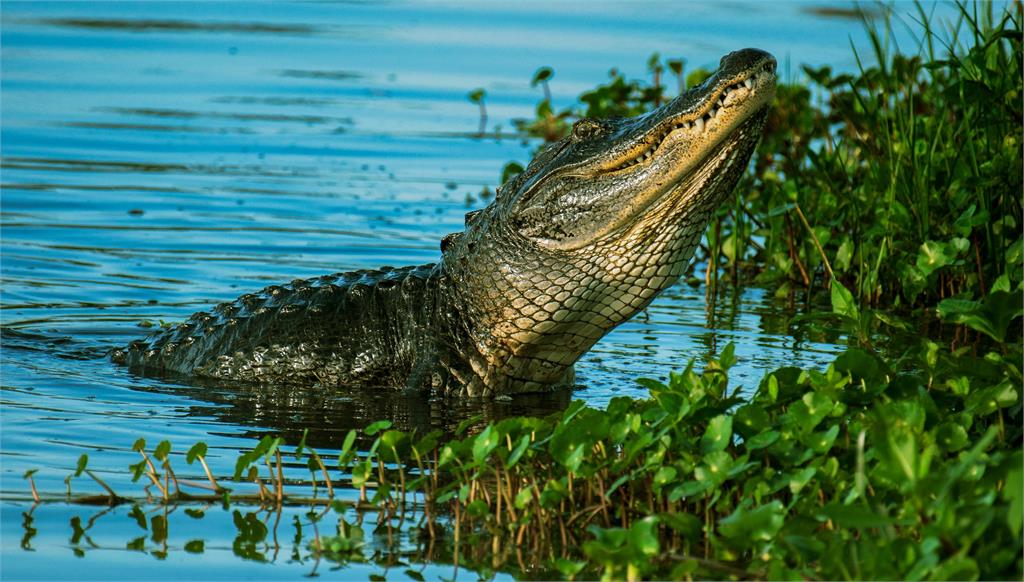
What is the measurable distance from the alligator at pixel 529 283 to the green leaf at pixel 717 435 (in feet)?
5.17

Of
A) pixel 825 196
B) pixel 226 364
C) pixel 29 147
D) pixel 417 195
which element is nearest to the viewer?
pixel 226 364

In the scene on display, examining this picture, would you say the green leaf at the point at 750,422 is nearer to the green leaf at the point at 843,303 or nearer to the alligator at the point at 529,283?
the green leaf at the point at 843,303

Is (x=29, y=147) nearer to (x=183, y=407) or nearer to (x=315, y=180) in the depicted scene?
(x=315, y=180)

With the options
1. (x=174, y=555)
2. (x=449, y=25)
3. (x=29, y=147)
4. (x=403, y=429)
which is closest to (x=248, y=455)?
(x=174, y=555)

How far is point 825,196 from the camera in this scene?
316 inches

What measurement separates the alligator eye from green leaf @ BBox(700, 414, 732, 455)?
1.98 m

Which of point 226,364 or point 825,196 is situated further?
point 825,196

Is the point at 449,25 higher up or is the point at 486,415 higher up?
the point at 449,25

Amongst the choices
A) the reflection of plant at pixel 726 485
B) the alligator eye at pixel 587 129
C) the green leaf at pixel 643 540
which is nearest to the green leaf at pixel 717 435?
the reflection of plant at pixel 726 485

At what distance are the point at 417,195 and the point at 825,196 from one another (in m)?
3.70

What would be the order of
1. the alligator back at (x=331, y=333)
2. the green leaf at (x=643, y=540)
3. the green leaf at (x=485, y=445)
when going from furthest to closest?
the alligator back at (x=331, y=333) → the green leaf at (x=485, y=445) → the green leaf at (x=643, y=540)

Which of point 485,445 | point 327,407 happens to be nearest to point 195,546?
point 485,445

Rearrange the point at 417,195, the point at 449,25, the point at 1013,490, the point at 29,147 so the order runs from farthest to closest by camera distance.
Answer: the point at 449,25 → the point at 29,147 → the point at 417,195 → the point at 1013,490

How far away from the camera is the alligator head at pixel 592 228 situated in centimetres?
543
